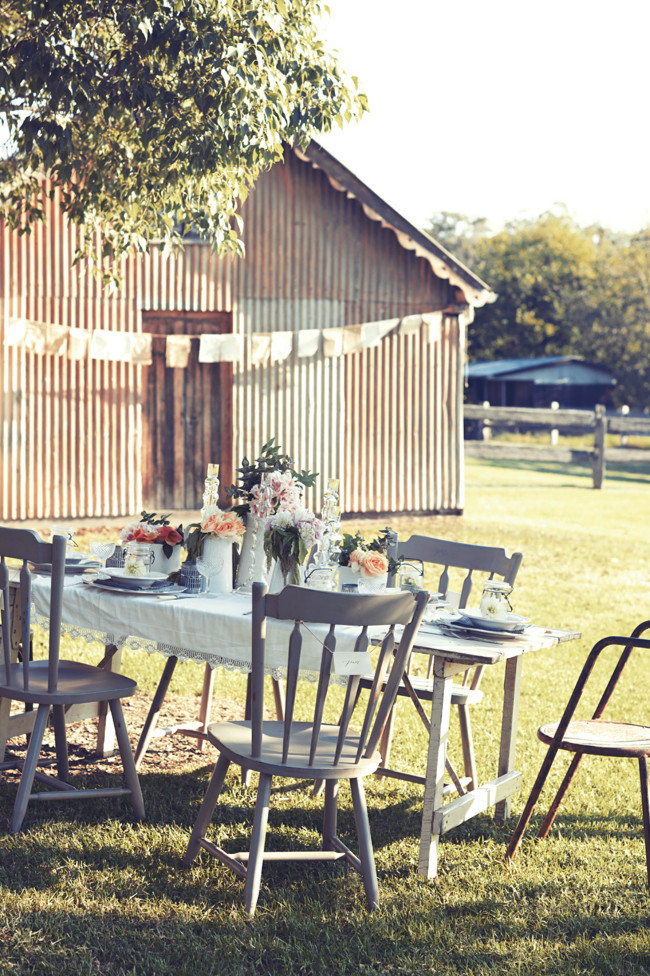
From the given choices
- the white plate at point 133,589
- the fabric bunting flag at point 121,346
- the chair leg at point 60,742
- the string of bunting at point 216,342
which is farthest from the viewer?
the fabric bunting flag at point 121,346

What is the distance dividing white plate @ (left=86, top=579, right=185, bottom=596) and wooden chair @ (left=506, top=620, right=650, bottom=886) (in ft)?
5.07

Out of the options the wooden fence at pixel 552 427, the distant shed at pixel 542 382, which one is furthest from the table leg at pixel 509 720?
the distant shed at pixel 542 382

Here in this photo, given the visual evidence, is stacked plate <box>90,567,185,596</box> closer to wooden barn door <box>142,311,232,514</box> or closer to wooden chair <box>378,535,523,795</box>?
wooden chair <box>378,535,523,795</box>

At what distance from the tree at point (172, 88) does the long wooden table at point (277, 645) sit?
9.82ft

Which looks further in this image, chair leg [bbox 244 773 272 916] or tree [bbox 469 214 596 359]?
tree [bbox 469 214 596 359]

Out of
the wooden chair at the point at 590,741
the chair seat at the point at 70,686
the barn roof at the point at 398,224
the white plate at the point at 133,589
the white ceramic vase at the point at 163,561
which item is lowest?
the wooden chair at the point at 590,741

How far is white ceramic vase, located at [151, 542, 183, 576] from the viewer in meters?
4.54

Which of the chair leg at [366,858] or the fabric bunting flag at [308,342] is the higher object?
the fabric bunting flag at [308,342]

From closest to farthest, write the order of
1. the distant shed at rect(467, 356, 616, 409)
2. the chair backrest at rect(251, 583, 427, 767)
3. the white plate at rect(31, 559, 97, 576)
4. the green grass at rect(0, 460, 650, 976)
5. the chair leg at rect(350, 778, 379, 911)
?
1. the green grass at rect(0, 460, 650, 976)
2. the chair backrest at rect(251, 583, 427, 767)
3. the chair leg at rect(350, 778, 379, 911)
4. the white plate at rect(31, 559, 97, 576)
5. the distant shed at rect(467, 356, 616, 409)

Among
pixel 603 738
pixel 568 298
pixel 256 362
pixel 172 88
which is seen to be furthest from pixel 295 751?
pixel 568 298

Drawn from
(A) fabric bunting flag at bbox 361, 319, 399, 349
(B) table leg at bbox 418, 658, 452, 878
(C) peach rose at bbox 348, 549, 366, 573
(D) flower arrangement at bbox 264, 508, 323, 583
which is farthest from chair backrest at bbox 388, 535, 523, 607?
(A) fabric bunting flag at bbox 361, 319, 399, 349

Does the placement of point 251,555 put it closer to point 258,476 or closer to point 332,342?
point 258,476

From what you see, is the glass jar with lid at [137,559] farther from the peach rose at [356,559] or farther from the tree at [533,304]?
the tree at [533,304]

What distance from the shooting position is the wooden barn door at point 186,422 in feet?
42.5
